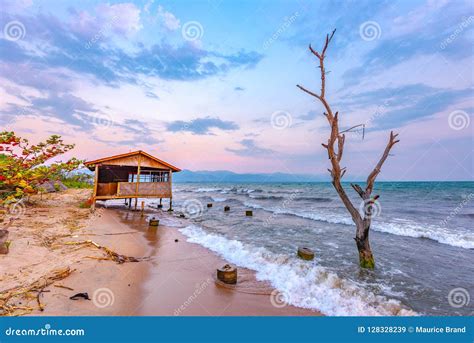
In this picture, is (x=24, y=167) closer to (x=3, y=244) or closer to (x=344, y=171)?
(x=3, y=244)

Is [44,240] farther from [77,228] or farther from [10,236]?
[77,228]

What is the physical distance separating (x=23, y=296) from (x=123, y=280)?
6.80ft

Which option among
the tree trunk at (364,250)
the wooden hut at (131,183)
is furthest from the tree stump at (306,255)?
the wooden hut at (131,183)

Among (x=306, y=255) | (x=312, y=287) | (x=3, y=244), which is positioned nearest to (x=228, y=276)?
(x=312, y=287)

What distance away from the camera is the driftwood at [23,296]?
4465 mm

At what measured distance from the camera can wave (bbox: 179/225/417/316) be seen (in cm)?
560

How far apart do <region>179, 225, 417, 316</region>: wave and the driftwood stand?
5.60 m

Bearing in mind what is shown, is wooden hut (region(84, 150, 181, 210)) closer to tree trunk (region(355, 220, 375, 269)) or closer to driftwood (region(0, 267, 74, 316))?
driftwood (region(0, 267, 74, 316))

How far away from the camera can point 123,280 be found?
20.9 ft

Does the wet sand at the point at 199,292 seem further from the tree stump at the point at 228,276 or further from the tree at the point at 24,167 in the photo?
the tree at the point at 24,167

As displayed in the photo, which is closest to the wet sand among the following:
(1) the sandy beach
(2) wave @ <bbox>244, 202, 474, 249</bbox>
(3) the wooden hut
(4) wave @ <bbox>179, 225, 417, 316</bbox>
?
(1) the sandy beach

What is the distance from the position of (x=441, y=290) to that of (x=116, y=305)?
30.4ft

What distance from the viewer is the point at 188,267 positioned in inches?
313
